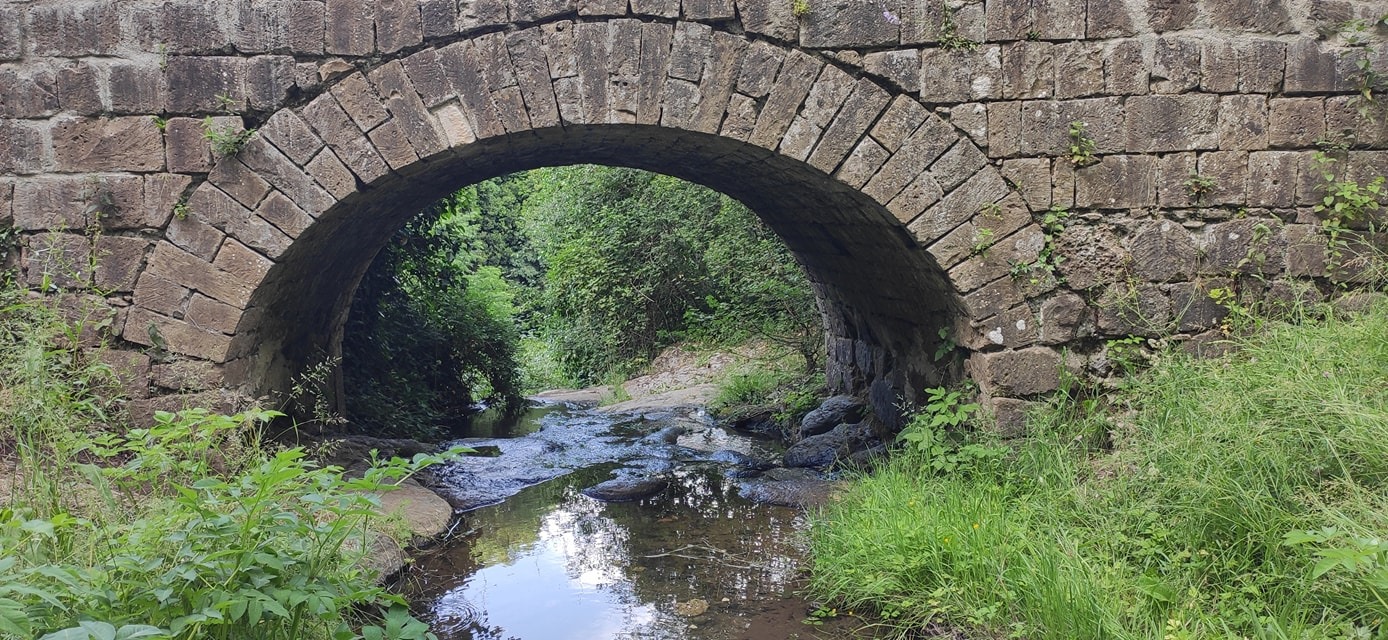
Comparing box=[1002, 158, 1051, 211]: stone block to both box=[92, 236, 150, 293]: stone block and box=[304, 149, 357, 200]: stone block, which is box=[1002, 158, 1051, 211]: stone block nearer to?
box=[304, 149, 357, 200]: stone block

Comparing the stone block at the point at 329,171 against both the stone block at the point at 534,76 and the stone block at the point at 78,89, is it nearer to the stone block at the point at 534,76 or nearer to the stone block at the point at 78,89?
the stone block at the point at 534,76

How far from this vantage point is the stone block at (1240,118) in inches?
170

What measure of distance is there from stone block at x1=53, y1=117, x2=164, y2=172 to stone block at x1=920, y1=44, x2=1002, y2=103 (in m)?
3.62

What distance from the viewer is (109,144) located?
4211 millimetres

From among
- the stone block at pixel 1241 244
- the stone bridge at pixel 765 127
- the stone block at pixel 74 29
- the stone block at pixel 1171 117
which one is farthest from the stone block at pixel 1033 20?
the stone block at pixel 74 29

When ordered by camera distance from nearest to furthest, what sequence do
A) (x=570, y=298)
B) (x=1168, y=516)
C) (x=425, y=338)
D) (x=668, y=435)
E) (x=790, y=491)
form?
(x=1168, y=516) → (x=790, y=491) → (x=668, y=435) → (x=425, y=338) → (x=570, y=298)

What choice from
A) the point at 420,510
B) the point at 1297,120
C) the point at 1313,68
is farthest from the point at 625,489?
the point at 1313,68

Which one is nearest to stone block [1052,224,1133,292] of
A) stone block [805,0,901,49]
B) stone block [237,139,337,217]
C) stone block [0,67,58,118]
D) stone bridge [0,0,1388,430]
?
stone bridge [0,0,1388,430]

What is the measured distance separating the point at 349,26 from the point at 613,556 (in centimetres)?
295

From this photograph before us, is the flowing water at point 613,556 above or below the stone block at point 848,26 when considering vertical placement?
below

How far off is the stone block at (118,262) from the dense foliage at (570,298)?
3224 mm

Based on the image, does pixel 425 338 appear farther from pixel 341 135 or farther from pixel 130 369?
pixel 341 135

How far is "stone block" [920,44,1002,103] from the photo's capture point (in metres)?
4.30

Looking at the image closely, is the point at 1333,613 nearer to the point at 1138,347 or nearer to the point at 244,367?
the point at 1138,347
